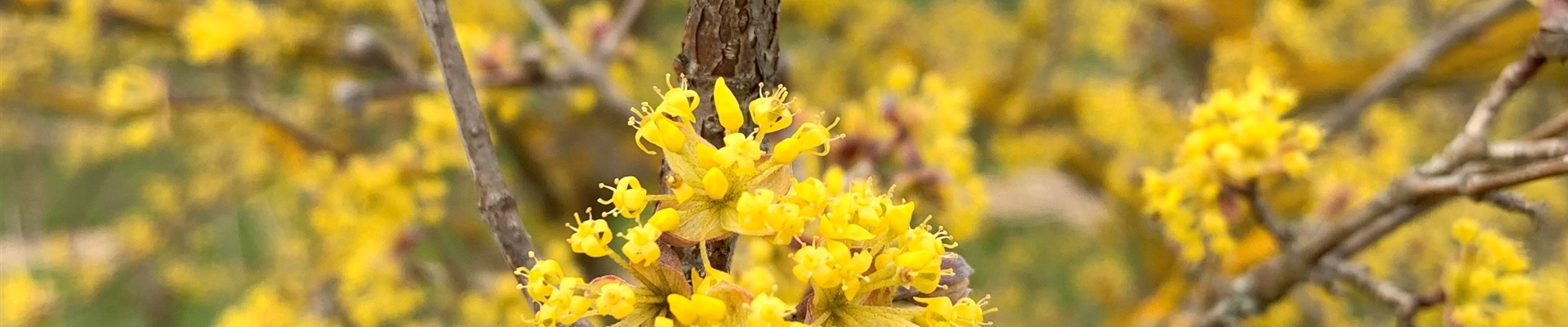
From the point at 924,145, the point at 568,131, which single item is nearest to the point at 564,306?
the point at 924,145

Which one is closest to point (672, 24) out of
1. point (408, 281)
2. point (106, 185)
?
point (408, 281)

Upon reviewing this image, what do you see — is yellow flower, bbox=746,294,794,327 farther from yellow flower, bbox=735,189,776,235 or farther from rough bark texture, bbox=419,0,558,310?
rough bark texture, bbox=419,0,558,310

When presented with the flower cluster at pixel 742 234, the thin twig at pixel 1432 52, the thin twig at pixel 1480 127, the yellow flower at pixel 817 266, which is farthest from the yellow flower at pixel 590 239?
the thin twig at pixel 1432 52

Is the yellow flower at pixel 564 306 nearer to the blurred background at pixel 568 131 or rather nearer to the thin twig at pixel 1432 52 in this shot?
the blurred background at pixel 568 131

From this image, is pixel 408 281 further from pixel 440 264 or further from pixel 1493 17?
pixel 1493 17

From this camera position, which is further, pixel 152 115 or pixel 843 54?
pixel 843 54

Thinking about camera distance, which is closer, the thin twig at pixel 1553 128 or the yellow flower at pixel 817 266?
the yellow flower at pixel 817 266
